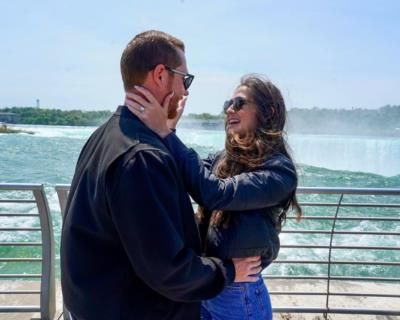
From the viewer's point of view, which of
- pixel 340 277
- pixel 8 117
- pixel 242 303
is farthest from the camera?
pixel 8 117

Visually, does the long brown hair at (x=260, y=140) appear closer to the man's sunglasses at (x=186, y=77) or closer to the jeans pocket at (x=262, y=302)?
the jeans pocket at (x=262, y=302)

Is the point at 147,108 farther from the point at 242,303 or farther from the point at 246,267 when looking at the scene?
the point at 242,303

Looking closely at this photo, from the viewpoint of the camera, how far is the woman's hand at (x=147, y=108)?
1294mm

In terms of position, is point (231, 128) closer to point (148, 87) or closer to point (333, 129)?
point (148, 87)

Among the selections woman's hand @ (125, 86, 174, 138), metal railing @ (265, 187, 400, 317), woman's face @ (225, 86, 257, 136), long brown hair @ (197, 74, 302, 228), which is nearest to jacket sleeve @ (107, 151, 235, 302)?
woman's hand @ (125, 86, 174, 138)

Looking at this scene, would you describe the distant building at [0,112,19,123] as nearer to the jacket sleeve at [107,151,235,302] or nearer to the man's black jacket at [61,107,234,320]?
the man's black jacket at [61,107,234,320]

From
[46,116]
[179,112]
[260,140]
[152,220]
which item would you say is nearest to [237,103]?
[260,140]

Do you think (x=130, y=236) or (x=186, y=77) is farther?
(x=186, y=77)

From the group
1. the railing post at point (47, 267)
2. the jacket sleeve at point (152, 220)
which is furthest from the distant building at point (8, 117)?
the jacket sleeve at point (152, 220)

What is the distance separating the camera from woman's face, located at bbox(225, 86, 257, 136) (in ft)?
5.53

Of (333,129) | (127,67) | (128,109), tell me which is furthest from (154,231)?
(333,129)

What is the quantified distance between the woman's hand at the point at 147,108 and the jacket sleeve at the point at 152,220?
0.16 meters

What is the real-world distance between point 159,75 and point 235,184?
45cm

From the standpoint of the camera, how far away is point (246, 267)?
1.49 metres
